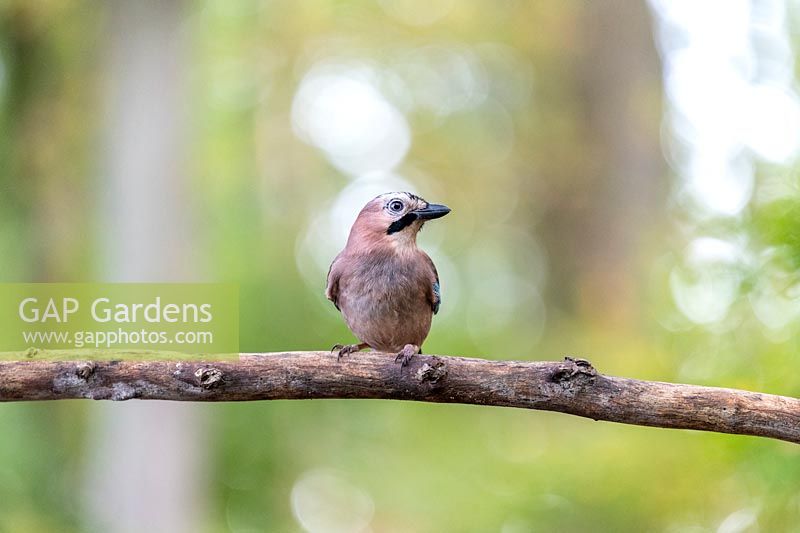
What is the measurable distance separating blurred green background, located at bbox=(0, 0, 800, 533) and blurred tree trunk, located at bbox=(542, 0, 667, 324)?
4 centimetres

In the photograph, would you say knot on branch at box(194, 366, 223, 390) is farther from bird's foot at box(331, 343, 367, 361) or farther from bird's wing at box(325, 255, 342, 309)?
bird's wing at box(325, 255, 342, 309)

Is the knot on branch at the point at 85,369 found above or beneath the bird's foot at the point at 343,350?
beneath

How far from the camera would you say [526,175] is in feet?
39.9

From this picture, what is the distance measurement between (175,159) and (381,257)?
14.5ft

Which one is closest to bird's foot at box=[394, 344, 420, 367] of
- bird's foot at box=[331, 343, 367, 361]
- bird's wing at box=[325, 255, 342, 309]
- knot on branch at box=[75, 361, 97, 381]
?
bird's foot at box=[331, 343, 367, 361]

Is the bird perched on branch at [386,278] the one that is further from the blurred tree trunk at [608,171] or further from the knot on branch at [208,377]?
the blurred tree trunk at [608,171]

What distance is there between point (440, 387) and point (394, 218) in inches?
39.7

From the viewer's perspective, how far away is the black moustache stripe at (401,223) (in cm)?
405

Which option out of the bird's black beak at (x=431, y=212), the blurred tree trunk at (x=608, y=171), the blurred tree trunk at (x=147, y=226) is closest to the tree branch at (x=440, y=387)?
the bird's black beak at (x=431, y=212)

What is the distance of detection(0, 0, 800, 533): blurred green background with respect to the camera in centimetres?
536

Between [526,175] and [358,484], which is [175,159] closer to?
[358,484]

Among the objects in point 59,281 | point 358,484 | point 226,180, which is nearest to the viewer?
point 59,281

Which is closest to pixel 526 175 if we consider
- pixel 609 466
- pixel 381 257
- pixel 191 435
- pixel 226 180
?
pixel 226 180

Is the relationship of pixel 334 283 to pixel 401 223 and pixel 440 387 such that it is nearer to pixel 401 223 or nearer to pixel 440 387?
pixel 401 223
